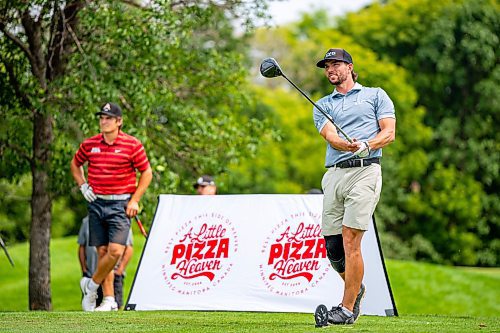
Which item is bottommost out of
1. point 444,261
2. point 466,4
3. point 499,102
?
point 444,261

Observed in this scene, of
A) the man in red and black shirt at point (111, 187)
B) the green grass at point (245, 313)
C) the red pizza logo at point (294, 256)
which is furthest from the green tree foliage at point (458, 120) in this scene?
the man in red and black shirt at point (111, 187)

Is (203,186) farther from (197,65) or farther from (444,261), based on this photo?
(444,261)

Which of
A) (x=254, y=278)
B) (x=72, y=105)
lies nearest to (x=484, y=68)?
(x=72, y=105)

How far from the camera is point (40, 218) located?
52.4 ft

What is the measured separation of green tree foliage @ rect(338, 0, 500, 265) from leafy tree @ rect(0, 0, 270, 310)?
1129 inches

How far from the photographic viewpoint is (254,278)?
11141mm

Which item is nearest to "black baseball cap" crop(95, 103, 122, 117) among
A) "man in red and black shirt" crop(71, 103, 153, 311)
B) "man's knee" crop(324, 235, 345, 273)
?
"man in red and black shirt" crop(71, 103, 153, 311)

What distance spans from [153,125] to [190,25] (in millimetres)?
1728

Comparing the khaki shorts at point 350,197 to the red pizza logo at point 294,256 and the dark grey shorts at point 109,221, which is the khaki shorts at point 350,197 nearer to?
the red pizza logo at point 294,256

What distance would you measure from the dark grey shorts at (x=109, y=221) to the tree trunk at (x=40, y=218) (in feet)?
14.0

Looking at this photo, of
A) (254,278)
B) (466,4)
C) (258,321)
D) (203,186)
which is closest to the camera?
(258,321)

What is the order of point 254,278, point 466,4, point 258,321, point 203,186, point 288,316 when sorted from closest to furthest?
point 258,321, point 288,316, point 254,278, point 203,186, point 466,4

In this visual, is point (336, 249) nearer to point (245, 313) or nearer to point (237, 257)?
point (245, 313)

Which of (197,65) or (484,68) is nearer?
(197,65)
